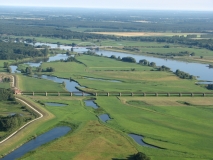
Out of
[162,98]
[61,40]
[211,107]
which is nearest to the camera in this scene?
[211,107]

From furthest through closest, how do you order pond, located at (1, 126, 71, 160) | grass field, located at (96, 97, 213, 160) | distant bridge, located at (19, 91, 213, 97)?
distant bridge, located at (19, 91, 213, 97) → grass field, located at (96, 97, 213, 160) → pond, located at (1, 126, 71, 160)

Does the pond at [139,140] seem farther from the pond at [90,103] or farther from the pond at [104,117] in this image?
the pond at [90,103]

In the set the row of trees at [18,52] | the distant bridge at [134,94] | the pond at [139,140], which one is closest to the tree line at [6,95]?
the distant bridge at [134,94]

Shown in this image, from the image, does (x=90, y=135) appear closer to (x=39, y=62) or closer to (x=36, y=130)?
(x=36, y=130)

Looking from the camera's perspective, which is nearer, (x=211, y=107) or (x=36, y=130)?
(x=36, y=130)

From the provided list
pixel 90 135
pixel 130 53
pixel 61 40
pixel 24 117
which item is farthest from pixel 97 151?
pixel 61 40

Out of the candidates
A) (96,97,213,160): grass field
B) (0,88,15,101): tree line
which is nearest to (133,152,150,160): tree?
(96,97,213,160): grass field

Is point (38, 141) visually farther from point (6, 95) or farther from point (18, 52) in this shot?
point (18, 52)

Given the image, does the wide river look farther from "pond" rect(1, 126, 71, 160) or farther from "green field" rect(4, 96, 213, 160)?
"pond" rect(1, 126, 71, 160)
